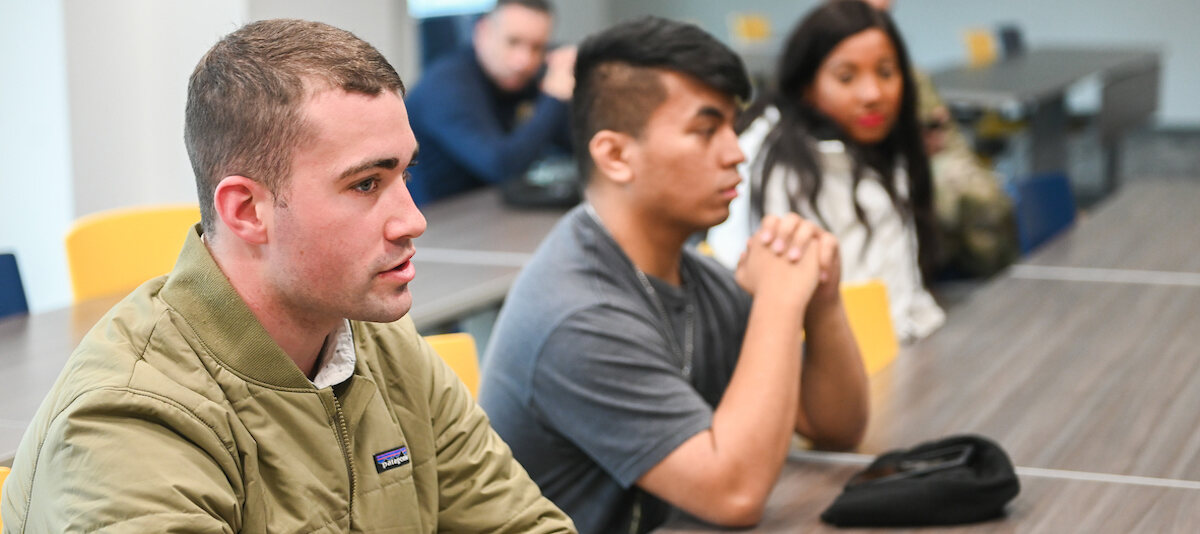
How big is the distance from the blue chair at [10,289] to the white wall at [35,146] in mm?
1536

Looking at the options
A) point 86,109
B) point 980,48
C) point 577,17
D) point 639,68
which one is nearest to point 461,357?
point 639,68

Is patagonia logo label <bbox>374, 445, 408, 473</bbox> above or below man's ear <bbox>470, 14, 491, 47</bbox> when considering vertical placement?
above

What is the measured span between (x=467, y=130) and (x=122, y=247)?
145cm

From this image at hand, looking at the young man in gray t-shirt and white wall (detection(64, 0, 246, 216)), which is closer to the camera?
the young man in gray t-shirt

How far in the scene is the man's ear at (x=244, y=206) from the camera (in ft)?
3.46

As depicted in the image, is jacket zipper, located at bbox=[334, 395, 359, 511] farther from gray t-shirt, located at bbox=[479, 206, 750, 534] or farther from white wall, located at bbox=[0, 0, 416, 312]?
white wall, located at bbox=[0, 0, 416, 312]

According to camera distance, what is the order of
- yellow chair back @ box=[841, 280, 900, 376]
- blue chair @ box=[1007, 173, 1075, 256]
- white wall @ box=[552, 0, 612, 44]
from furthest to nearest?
1. white wall @ box=[552, 0, 612, 44]
2. blue chair @ box=[1007, 173, 1075, 256]
3. yellow chair back @ box=[841, 280, 900, 376]

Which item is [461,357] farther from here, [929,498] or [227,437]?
[227,437]

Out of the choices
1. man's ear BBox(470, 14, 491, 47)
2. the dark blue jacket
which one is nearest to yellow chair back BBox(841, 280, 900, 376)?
the dark blue jacket

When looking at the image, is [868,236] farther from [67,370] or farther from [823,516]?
[67,370]

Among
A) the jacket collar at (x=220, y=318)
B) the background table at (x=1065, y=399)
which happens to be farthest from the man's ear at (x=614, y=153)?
the jacket collar at (x=220, y=318)

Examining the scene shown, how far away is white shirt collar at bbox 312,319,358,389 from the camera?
3.85 feet

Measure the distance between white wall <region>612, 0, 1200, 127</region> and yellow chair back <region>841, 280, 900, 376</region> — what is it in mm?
6852

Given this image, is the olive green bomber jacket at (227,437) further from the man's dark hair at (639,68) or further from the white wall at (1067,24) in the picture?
the white wall at (1067,24)
